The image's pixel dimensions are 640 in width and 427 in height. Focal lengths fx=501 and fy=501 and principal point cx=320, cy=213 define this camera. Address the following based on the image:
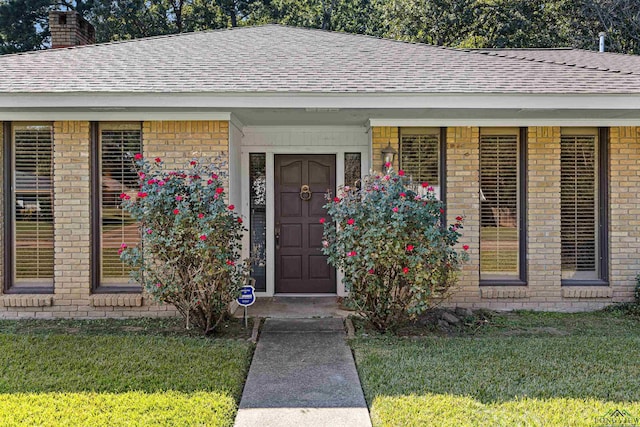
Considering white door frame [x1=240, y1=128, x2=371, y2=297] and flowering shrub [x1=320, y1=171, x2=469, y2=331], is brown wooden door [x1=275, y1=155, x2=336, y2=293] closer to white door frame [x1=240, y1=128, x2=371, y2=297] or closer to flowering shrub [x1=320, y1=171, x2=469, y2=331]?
white door frame [x1=240, y1=128, x2=371, y2=297]

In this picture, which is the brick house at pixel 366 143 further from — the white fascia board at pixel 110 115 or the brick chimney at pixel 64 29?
the brick chimney at pixel 64 29

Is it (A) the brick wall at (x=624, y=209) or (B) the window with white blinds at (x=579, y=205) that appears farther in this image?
(B) the window with white blinds at (x=579, y=205)

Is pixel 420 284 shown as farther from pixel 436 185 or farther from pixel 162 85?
pixel 162 85

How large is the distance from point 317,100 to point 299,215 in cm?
232

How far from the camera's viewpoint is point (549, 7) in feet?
58.6

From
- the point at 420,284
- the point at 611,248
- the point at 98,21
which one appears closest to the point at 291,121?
the point at 420,284

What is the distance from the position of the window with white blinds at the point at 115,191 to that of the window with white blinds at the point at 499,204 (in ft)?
15.5

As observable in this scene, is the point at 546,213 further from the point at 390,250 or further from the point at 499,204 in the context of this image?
the point at 390,250

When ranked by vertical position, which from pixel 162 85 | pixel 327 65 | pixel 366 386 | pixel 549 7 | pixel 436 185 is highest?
pixel 549 7

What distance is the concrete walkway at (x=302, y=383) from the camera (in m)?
3.63

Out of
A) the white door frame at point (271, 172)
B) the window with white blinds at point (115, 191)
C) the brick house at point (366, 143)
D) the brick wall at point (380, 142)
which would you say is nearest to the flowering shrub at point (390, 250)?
the brick wall at point (380, 142)

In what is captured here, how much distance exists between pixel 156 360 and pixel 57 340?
57.4 inches

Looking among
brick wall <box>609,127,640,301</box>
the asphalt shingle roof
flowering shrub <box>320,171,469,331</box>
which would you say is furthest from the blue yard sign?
brick wall <box>609,127,640,301</box>

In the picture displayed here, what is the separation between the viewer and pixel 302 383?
4.27 m
